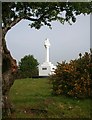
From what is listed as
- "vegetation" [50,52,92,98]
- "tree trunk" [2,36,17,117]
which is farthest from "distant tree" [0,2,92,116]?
"vegetation" [50,52,92,98]

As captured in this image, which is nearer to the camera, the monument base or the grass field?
the grass field

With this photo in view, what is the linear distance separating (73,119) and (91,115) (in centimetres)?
84

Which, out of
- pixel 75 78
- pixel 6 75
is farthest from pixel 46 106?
pixel 75 78

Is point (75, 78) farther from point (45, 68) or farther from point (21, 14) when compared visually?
point (45, 68)

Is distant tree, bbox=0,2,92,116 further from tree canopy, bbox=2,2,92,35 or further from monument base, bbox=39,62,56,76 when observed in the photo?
monument base, bbox=39,62,56,76

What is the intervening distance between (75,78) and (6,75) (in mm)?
3925

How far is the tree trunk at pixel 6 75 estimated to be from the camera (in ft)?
29.3

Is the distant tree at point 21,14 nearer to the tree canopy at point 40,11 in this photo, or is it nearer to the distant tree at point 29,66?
the tree canopy at point 40,11

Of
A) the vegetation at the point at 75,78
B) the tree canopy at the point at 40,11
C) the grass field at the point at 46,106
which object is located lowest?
the grass field at the point at 46,106

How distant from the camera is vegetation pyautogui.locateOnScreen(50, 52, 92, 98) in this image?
11.7 meters

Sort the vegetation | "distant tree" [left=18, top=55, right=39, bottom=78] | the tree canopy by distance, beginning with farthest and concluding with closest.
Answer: "distant tree" [left=18, top=55, right=39, bottom=78]
the vegetation
the tree canopy

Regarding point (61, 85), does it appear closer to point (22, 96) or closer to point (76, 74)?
point (76, 74)

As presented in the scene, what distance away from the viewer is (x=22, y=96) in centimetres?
1184

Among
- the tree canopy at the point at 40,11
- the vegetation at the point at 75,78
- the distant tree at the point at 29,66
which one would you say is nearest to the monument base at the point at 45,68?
the distant tree at the point at 29,66
